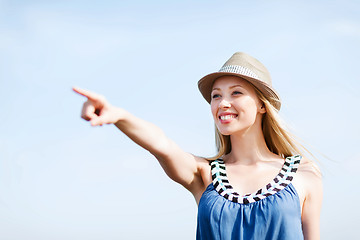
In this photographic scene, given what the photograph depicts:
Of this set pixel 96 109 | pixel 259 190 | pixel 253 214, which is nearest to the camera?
pixel 96 109

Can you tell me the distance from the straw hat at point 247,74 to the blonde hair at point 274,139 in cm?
9

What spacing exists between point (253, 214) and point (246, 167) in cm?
55

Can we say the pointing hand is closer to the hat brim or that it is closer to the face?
the face

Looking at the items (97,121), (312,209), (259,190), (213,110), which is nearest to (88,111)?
(97,121)

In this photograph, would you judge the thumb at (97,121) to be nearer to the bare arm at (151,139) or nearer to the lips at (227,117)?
the bare arm at (151,139)

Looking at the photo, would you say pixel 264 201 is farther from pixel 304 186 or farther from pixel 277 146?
pixel 277 146

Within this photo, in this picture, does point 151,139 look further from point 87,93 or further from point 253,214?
point 253,214

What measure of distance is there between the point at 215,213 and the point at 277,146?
107 cm

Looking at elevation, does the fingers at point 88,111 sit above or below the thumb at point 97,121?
above

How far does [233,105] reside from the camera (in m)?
4.75

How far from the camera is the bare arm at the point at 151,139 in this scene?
139 inches

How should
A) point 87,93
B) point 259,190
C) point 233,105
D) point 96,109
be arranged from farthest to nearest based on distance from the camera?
point 233,105, point 259,190, point 96,109, point 87,93

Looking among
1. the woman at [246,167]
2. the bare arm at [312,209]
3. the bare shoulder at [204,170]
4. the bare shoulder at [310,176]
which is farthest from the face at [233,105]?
the bare arm at [312,209]

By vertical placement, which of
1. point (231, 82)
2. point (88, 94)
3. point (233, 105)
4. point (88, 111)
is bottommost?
point (88, 111)
